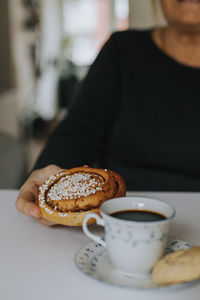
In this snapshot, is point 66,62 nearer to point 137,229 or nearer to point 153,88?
point 153,88

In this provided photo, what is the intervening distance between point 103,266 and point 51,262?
88 millimetres

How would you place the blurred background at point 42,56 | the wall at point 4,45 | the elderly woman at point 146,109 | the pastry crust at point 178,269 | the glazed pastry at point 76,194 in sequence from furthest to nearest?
the wall at point 4,45, the blurred background at point 42,56, the elderly woman at point 146,109, the glazed pastry at point 76,194, the pastry crust at point 178,269

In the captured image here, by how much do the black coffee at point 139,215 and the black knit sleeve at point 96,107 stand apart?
0.62 metres

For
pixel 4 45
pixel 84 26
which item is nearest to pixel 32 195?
pixel 4 45

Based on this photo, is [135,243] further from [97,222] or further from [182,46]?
[182,46]

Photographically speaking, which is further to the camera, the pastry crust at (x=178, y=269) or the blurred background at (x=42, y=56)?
the blurred background at (x=42, y=56)

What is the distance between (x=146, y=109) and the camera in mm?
1281

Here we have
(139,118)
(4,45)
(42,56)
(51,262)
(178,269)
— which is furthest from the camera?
(42,56)

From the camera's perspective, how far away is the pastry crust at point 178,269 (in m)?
0.50

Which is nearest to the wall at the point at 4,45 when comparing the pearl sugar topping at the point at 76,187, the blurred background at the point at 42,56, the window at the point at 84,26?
the blurred background at the point at 42,56

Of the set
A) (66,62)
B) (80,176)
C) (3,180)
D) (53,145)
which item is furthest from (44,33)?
(80,176)

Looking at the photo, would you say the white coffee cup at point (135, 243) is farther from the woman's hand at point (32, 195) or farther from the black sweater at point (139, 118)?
the black sweater at point (139, 118)

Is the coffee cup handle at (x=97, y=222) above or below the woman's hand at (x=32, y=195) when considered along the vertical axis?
above

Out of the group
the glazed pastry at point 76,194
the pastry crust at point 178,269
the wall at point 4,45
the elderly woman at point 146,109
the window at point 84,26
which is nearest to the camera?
the pastry crust at point 178,269
